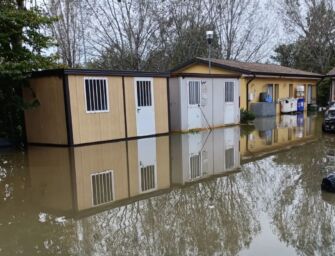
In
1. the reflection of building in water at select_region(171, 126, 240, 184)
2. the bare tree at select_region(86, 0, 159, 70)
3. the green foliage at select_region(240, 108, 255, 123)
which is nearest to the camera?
the reflection of building in water at select_region(171, 126, 240, 184)

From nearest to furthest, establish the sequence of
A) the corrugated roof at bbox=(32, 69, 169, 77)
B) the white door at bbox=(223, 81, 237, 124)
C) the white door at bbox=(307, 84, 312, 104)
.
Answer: the corrugated roof at bbox=(32, 69, 169, 77), the white door at bbox=(223, 81, 237, 124), the white door at bbox=(307, 84, 312, 104)

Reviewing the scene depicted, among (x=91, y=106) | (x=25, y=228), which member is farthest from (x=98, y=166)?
(x=25, y=228)

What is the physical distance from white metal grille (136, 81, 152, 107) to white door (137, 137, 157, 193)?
4.73ft

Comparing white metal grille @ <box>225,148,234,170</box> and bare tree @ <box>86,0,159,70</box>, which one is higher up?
bare tree @ <box>86,0,159,70</box>

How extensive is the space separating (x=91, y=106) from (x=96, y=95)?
0.41 m

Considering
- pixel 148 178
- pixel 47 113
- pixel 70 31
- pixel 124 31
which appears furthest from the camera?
pixel 70 31

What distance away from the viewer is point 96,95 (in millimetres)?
11414

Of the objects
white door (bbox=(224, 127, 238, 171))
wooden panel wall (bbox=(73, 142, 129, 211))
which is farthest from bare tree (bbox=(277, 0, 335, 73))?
wooden panel wall (bbox=(73, 142, 129, 211))

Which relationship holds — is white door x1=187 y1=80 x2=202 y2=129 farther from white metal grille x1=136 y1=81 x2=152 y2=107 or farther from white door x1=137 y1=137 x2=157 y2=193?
white door x1=137 y1=137 x2=157 y2=193

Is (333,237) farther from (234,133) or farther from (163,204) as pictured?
(234,133)

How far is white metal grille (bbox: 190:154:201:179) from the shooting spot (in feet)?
24.5

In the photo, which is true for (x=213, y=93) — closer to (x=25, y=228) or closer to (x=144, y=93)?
(x=144, y=93)

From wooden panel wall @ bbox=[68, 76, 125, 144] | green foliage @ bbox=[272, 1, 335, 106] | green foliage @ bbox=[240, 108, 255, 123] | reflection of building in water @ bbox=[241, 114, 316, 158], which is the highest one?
green foliage @ bbox=[272, 1, 335, 106]

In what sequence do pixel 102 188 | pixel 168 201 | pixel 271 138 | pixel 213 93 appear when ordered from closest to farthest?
1. pixel 168 201
2. pixel 102 188
3. pixel 271 138
4. pixel 213 93
